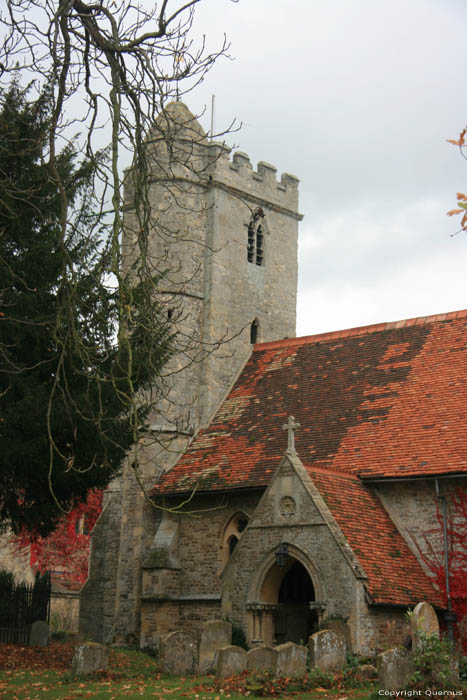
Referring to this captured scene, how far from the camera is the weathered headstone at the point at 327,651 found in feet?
49.1

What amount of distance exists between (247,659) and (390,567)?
461cm

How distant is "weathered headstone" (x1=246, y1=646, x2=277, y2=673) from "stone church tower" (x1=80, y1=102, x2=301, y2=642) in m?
8.02

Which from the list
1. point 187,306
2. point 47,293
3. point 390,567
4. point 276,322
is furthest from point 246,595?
point 276,322

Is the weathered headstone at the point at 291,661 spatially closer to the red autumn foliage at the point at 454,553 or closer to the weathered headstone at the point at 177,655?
the weathered headstone at the point at 177,655

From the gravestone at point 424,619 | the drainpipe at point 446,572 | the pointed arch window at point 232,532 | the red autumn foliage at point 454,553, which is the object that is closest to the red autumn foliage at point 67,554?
the pointed arch window at point 232,532

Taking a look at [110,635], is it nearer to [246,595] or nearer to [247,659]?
[246,595]

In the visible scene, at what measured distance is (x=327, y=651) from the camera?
49.6 ft

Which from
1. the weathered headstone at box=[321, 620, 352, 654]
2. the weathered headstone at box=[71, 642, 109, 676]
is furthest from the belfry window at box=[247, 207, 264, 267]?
the weathered headstone at box=[71, 642, 109, 676]

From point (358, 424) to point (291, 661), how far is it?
8617 millimetres

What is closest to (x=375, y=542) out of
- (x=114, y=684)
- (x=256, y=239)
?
(x=114, y=684)

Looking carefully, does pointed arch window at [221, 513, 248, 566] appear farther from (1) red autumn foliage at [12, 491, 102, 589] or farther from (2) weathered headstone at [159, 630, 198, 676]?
(1) red autumn foliage at [12, 491, 102, 589]

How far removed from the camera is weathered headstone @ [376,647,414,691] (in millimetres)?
12188

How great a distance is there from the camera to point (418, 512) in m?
19.5

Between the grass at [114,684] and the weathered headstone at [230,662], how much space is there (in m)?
0.23
